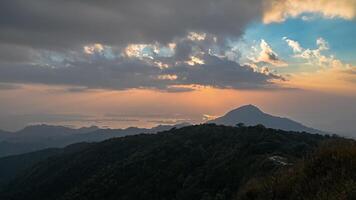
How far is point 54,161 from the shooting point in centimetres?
17338

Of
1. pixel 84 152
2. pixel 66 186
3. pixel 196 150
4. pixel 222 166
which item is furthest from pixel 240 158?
pixel 84 152

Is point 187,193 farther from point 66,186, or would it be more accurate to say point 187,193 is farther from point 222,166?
point 66,186

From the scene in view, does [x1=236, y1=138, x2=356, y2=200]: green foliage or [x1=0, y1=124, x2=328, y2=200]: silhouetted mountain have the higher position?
[x1=236, y1=138, x2=356, y2=200]: green foliage

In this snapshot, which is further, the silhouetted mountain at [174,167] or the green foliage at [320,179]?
the silhouetted mountain at [174,167]

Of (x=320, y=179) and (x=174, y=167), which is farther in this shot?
(x=174, y=167)

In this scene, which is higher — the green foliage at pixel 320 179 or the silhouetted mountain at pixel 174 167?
the green foliage at pixel 320 179

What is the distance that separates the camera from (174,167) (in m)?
94.2

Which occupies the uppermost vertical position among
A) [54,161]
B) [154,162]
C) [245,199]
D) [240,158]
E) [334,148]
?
[334,148]

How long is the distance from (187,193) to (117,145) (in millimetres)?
88892

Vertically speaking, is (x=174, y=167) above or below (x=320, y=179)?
below

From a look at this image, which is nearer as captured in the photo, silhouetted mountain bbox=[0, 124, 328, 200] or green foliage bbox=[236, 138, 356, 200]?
green foliage bbox=[236, 138, 356, 200]

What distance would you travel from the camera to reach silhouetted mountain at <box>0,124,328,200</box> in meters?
64.2

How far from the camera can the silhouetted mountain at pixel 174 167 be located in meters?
64.2

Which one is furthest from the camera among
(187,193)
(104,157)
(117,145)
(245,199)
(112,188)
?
(117,145)
